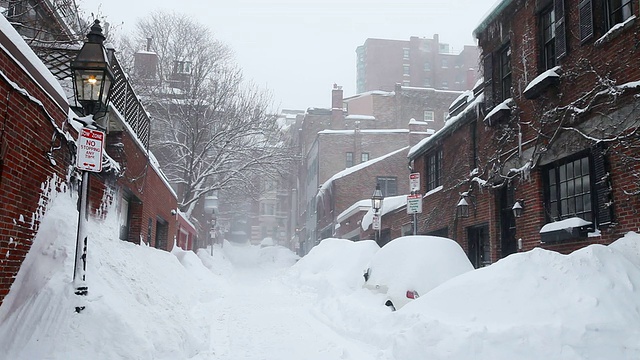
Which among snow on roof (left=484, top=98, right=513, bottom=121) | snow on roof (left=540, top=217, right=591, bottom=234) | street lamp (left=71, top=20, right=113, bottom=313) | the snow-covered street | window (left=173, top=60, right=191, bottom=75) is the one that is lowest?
the snow-covered street

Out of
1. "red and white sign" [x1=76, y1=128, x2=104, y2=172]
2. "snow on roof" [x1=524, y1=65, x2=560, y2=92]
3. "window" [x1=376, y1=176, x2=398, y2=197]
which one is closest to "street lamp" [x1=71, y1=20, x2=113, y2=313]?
"red and white sign" [x1=76, y1=128, x2=104, y2=172]

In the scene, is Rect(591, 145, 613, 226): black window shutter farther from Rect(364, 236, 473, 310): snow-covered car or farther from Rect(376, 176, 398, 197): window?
Rect(376, 176, 398, 197): window

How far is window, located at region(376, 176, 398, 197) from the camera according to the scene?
115 feet

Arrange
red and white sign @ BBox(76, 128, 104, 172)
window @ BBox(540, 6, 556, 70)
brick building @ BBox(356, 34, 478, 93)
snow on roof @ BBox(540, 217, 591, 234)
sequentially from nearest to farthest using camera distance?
red and white sign @ BBox(76, 128, 104, 172), snow on roof @ BBox(540, 217, 591, 234), window @ BBox(540, 6, 556, 70), brick building @ BBox(356, 34, 478, 93)

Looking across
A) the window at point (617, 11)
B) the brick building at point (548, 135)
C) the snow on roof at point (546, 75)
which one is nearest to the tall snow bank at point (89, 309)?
the brick building at point (548, 135)

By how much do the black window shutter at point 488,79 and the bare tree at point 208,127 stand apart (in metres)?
17.3

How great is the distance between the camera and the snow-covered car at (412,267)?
10.2 meters

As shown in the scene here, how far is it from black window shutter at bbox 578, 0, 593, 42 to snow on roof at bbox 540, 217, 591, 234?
317 centimetres

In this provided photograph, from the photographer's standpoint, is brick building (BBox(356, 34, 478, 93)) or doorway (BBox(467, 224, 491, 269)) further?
brick building (BBox(356, 34, 478, 93))

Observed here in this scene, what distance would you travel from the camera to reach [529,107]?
11281 millimetres

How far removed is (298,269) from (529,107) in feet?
45.8

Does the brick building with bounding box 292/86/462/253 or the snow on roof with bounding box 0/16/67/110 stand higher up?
the brick building with bounding box 292/86/462/253

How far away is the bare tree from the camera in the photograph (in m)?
29.0

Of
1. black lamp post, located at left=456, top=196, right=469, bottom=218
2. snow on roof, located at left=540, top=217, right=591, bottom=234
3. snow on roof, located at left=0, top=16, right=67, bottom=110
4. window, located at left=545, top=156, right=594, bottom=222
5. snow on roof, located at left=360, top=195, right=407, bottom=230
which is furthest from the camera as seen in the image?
snow on roof, located at left=360, top=195, right=407, bottom=230
